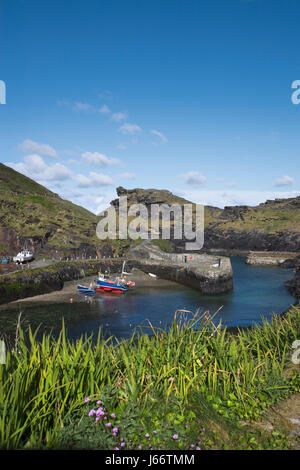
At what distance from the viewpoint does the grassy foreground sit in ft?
17.1

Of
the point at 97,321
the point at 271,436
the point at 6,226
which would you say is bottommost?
the point at 97,321

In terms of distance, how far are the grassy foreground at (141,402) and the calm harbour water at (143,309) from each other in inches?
948

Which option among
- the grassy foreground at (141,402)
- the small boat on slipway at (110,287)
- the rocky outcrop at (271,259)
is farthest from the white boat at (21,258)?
the rocky outcrop at (271,259)

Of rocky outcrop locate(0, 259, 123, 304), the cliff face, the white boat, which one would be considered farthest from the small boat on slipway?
the cliff face

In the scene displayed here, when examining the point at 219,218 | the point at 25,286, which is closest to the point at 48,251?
the point at 25,286

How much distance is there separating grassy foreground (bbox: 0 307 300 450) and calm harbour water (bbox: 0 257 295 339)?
79.0 feet

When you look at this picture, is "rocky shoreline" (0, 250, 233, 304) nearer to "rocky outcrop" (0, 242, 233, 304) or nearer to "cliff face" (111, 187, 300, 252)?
"rocky outcrop" (0, 242, 233, 304)

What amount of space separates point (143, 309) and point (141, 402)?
134ft

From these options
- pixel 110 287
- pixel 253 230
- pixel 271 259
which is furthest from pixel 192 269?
pixel 253 230

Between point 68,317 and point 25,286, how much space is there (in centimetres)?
1559

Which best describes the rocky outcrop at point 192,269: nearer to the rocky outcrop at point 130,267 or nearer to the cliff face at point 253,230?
the rocky outcrop at point 130,267

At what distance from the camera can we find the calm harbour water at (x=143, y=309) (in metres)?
37.2

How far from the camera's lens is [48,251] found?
7856cm

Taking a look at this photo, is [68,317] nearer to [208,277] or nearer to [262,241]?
[208,277]
